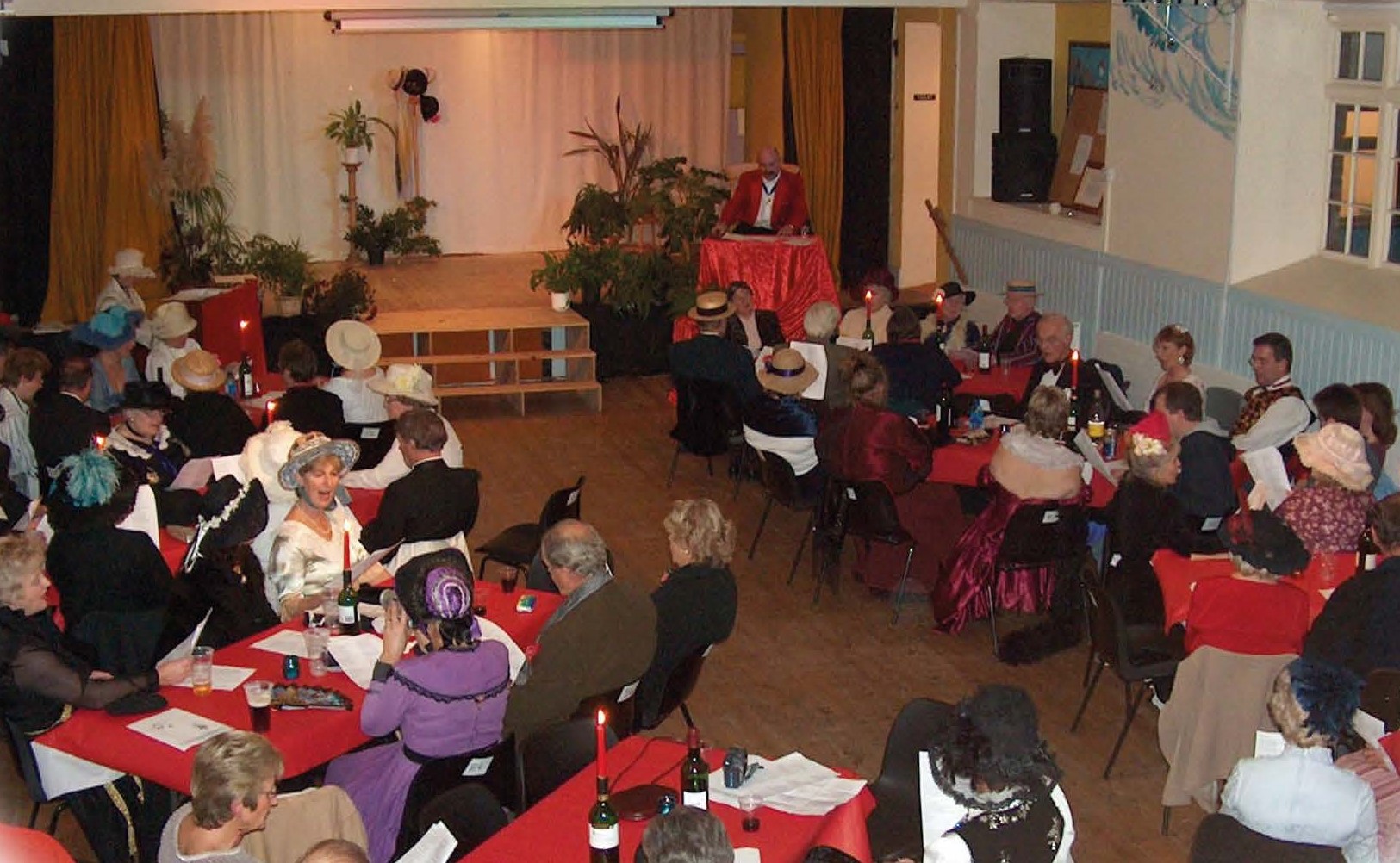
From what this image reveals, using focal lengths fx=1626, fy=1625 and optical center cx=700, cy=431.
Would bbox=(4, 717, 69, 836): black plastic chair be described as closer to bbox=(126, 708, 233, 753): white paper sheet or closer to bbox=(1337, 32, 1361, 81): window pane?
bbox=(126, 708, 233, 753): white paper sheet

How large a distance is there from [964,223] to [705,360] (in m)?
3.72

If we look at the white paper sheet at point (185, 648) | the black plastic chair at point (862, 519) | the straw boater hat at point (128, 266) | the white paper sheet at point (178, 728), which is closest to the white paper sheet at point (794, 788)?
the white paper sheet at point (178, 728)

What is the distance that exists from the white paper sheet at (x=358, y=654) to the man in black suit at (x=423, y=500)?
40.4 inches

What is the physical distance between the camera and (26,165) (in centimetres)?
1380

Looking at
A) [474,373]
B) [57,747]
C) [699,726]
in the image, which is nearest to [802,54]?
[474,373]

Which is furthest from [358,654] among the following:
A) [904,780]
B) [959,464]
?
[959,464]

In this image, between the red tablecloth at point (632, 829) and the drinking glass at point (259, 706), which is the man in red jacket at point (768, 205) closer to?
the drinking glass at point (259, 706)

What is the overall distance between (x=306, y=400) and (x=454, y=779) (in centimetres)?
374

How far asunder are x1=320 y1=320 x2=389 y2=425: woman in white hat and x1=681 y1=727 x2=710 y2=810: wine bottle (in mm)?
4447

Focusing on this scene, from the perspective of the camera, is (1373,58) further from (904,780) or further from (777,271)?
(904,780)

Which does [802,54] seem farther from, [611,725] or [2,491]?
[611,725]

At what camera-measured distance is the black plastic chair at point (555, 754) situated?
4.91 metres

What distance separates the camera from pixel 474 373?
12.6 m

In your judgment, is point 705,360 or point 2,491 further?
point 705,360
